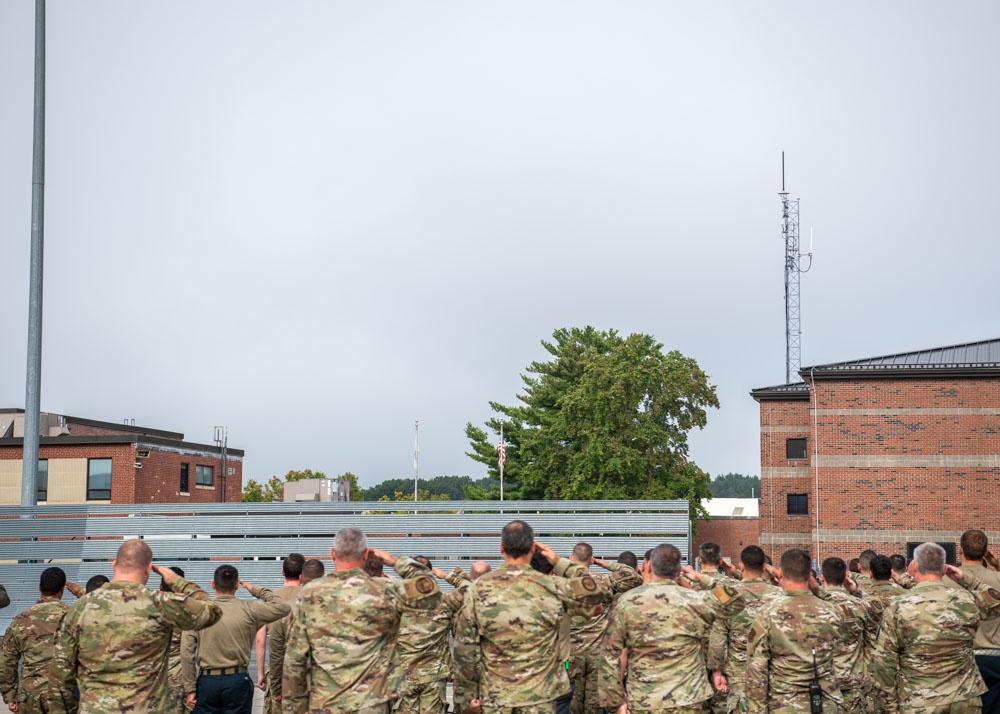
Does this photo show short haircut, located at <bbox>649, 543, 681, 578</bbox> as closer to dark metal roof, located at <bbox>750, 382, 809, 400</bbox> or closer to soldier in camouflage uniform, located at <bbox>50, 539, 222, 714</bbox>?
soldier in camouflage uniform, located at <bbox>50, 539, 222, 714</bbox>

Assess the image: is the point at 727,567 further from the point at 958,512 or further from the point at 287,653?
the point at 958,512

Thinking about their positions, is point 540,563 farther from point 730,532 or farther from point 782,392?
point 730,532

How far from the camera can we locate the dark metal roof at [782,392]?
4634cm

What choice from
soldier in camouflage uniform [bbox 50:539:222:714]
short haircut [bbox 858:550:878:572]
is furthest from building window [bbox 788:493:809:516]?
soldier in camouflage uniform [bbox 50:539:222:714]

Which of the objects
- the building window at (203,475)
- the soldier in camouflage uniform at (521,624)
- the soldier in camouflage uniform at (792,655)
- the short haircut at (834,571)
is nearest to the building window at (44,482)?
the building window at (203,475)

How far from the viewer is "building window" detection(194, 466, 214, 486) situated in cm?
4885

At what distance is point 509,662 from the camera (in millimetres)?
7527

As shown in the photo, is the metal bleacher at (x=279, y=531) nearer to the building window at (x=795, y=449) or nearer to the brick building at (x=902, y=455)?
the brick building at (x=902, y=455)

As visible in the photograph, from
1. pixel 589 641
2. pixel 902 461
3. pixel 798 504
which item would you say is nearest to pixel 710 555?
pixel 589 641

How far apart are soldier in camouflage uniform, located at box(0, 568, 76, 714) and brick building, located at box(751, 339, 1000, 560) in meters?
33.8

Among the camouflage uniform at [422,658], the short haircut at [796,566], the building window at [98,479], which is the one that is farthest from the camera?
the building window at [98,479]

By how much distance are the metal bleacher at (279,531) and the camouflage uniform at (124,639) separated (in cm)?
1376

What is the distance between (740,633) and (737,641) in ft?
0.55

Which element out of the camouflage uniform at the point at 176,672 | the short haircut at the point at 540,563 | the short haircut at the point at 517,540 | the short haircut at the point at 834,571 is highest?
the short haircut at the point at 517,540
